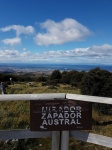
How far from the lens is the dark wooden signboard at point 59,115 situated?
3.73 meters

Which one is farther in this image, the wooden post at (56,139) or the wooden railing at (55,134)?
the wooden post at (56,139)

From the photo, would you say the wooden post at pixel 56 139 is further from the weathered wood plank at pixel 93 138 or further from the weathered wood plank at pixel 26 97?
the weathered wood plank at pixel 26 97

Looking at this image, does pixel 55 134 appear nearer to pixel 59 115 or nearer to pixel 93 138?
pixel 59 115

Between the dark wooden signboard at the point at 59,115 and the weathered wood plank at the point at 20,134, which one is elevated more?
the dark wooden signboard at the point at 59,115

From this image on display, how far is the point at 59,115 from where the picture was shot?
147 inches

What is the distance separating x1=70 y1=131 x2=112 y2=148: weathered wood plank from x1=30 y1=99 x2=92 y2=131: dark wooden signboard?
190 millimetres

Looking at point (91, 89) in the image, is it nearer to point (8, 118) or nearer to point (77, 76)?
point (8, 118)

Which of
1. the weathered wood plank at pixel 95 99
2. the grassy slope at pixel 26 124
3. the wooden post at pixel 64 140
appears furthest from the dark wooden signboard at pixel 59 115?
the grassy slope at pixel 26 124

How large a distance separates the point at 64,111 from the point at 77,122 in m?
0.24

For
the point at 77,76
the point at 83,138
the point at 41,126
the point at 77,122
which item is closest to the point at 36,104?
the point at 41,126

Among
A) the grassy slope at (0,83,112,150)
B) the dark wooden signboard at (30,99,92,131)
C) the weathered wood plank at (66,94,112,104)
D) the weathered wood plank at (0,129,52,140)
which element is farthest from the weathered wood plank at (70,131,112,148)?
the grassy slope at (0,83,112,150)

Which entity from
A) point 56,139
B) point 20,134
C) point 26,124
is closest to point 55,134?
point 56,139

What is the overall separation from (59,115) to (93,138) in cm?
62

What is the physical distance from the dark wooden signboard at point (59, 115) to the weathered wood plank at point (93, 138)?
19 centimetres
